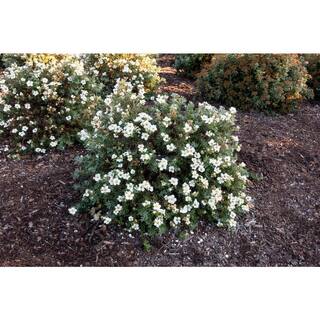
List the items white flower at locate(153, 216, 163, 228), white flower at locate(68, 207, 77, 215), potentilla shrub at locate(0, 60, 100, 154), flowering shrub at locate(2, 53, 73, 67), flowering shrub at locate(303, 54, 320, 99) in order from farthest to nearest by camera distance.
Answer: flowering shrub at locate(303, 54, 320, 99), flowering shrub at locate(2, 53, 73, 67), potentilla shrub at locate(0, 60, 100, 154), white flower at locate(68, 207, 77, 215), white flower at locate(153, 216, 163, 228)

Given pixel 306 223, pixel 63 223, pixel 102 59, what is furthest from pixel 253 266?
pixel 102 59

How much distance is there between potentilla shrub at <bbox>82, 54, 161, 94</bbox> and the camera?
5.41 metres

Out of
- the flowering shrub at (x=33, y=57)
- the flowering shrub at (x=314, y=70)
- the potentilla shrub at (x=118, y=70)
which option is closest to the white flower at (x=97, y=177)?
the flowering shrub at (x=33, y=57)

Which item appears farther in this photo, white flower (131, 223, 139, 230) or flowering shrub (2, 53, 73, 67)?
flowering shrub (2, 53, 73, 67)

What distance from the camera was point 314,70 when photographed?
238 inches

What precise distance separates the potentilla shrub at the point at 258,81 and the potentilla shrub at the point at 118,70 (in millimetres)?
587

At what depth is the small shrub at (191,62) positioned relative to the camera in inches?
244

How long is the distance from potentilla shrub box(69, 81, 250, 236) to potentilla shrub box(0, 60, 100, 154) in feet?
2.76

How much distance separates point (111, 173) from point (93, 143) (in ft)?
1.04

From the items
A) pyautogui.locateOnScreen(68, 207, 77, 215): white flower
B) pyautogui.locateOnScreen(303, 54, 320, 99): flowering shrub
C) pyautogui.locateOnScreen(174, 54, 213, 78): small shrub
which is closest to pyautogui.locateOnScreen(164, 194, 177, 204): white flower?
pyautogui.locateOnScreen(68, 207, 77, 215): white flower

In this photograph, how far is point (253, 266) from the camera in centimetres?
350

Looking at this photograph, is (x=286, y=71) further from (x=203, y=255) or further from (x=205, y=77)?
(x=203, y=255)

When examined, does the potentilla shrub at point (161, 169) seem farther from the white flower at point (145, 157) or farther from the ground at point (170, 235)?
the ground at point (170, 235)

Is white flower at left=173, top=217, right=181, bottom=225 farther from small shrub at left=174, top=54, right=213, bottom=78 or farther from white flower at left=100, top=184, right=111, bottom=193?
small shrub at left=174, top=54, right=213, bottom=78
